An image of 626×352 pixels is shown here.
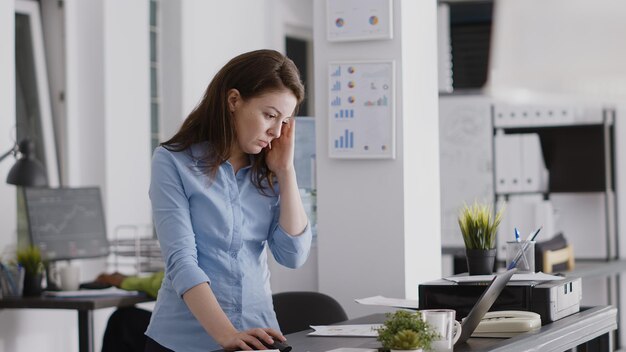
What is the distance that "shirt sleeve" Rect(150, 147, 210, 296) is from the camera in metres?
2.12

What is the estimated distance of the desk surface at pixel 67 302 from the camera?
3951 millimetres

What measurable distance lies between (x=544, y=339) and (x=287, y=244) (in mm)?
665

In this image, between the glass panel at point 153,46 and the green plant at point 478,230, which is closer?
the green plant at point 478,230

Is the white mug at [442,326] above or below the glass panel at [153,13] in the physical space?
below

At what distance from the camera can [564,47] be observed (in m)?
0.66

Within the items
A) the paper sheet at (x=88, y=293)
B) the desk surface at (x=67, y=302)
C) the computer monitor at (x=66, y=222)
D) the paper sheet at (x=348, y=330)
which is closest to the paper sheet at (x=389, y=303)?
the paper sheet at (x=348, y=330)

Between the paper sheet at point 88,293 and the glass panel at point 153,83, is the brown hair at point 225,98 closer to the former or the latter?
the paper sheet at point 88,293

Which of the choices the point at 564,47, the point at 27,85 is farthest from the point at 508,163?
the point at 564,47

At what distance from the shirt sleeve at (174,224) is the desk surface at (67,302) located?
6.09ft

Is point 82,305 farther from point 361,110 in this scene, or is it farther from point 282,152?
point 282,152

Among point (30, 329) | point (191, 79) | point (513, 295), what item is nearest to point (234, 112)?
point (513, 295)

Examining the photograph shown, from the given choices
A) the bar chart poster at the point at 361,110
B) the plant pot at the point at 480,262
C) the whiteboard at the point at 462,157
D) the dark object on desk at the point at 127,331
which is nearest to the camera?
the plant pot at the point at 480,262

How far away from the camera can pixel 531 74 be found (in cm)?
67

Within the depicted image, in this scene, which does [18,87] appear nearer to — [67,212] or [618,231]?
[67,212]
